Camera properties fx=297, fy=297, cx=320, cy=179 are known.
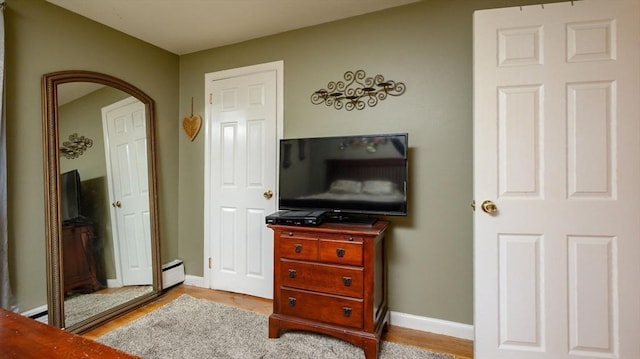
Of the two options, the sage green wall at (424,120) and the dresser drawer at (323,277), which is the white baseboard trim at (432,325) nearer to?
the sage green wall at (424,120)

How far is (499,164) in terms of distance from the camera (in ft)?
5.58

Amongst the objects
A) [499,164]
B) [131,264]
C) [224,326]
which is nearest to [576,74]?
[499,164]

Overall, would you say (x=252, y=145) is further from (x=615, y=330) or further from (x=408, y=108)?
(x=615, y=330)

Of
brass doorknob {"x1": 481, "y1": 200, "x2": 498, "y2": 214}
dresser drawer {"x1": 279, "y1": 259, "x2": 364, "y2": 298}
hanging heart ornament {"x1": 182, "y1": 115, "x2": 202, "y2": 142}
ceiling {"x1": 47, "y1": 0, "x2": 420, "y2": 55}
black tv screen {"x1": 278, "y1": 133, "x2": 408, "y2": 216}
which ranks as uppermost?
ceiling {"x1": 47, "y1": 0, "x2": 420, "y2": 55}

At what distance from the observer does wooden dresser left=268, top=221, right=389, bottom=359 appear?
6.03 feet

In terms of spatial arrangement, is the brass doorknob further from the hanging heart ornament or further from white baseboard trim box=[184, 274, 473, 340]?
the hanging heart ornament

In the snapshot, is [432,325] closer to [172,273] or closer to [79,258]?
[172,273]

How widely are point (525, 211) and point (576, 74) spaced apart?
30.6 inches

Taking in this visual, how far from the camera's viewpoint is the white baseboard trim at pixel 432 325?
2.08m

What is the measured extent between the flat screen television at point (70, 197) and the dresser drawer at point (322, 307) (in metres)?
1.68

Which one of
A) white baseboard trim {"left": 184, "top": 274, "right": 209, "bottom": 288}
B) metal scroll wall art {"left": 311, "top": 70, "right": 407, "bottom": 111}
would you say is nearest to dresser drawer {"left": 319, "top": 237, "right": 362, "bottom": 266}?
metal scroll wall art {"left": 311, "top": 70, "right": 407, "bottom": 111}

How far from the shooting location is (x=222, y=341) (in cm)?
203

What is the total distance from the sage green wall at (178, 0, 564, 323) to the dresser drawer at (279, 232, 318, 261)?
2.17 ft

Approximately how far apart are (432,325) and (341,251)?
3.13ft
